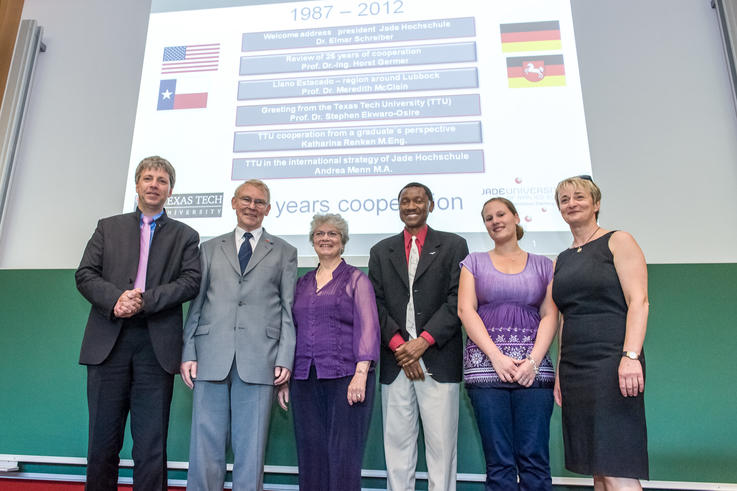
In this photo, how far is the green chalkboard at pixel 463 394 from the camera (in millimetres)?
2348

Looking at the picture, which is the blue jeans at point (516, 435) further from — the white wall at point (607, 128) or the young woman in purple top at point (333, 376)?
the white wall at point (607, 128)

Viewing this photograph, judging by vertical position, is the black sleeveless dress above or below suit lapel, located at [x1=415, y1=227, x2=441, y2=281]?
below

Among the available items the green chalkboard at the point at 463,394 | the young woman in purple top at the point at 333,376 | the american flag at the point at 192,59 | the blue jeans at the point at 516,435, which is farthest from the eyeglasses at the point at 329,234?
the american flag at the point at 192,59

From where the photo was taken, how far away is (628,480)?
5.11 feet

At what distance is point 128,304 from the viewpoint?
1.80 metres

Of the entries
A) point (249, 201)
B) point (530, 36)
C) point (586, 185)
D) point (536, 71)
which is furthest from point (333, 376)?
point (530, 36)

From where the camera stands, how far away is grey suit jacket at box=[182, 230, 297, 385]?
1909mm

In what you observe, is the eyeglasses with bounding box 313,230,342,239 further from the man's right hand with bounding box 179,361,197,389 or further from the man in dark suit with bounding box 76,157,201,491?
the man's right hand with bounding box 179,361,197,389

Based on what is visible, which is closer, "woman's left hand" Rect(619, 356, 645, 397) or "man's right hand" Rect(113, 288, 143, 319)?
"woman's left hand" Rect(619, 356, 645, 397)

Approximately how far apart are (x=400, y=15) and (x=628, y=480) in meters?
2.74

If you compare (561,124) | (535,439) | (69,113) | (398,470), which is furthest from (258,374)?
(69,113)

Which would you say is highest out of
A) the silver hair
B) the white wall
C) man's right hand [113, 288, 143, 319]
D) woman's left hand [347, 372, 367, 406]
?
the white wall

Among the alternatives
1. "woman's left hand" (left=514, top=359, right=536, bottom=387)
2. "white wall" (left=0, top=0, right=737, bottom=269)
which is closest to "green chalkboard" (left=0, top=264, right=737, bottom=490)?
"white wall" (left=0, top=0, right=737, bottom=269)

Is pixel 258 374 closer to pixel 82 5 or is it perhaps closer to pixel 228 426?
pixel 228 426
